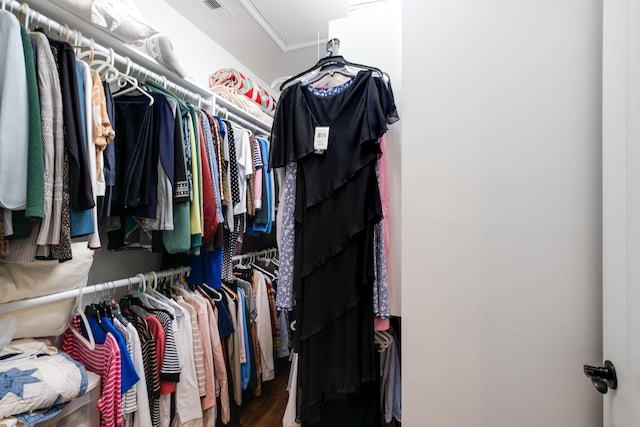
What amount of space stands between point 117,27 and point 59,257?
963mm

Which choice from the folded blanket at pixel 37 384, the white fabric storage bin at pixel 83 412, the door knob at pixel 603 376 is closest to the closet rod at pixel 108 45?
the folded blanket at pixel 37 384

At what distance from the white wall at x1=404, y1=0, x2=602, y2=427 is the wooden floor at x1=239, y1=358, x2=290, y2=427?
136cm

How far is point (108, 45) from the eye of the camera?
4.03 ft

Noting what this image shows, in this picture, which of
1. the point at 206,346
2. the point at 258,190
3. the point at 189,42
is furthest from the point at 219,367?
the point at 189,42

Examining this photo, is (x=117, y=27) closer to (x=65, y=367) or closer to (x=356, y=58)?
(x=356, y=58)

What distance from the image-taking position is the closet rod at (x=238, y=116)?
186cm

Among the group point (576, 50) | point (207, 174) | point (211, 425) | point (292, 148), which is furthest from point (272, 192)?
point (576, 50)

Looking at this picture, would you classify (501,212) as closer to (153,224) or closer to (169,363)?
(153,224)

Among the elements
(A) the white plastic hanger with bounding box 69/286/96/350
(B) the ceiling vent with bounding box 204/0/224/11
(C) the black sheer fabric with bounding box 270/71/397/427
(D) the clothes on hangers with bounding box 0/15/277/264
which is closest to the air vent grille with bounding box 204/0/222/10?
(B) the ceiling vent with bounding box 204/0/224/11

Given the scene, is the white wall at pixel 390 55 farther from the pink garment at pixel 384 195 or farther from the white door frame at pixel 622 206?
the white door frame at pixel 622 206

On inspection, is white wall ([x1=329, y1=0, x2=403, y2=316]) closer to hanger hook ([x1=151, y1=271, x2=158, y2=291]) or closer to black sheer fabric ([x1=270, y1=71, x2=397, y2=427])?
black sheer fabric ([x1=270, y1=71, x2=397, y2=427])

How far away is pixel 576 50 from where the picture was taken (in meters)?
0.71

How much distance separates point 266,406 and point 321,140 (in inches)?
76.3

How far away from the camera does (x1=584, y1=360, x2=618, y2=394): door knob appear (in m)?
0.60
